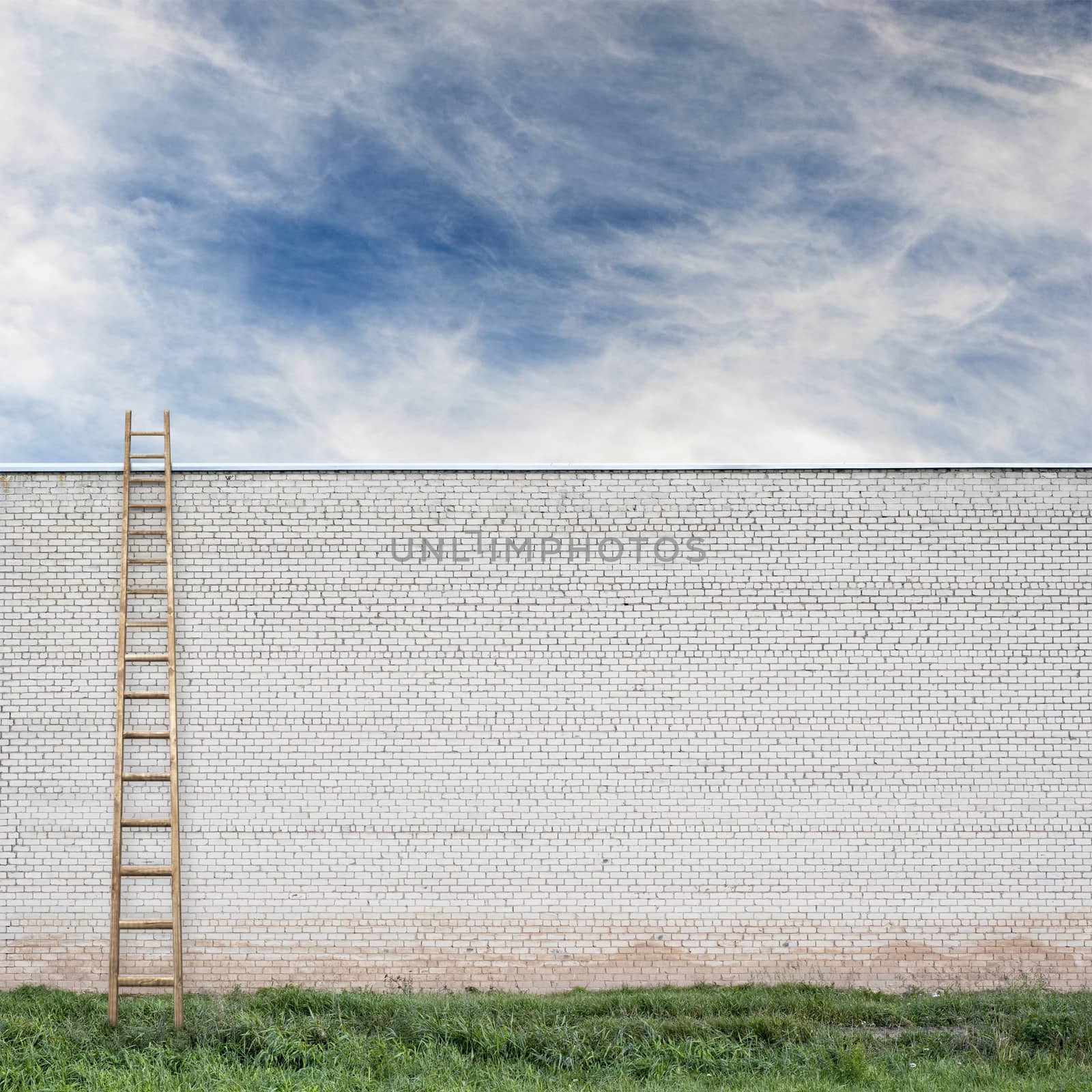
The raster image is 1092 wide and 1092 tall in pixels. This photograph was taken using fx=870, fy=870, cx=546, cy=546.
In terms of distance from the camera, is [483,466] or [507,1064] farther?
[483,466]

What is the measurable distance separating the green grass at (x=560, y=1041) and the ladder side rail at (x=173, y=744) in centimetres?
41

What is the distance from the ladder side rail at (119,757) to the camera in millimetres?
6832

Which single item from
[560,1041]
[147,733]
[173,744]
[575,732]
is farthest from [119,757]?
[560,1041]

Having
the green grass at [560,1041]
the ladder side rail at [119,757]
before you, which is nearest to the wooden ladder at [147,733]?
the ladder side rail at [119,757]

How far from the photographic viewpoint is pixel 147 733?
7.32 metres

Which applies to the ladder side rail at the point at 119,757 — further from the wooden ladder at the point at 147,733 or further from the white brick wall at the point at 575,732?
the white brick wall at the point at 575,732

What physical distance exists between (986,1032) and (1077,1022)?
2.39 feet

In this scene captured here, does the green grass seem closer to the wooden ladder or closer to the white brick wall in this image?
the wooden ladder

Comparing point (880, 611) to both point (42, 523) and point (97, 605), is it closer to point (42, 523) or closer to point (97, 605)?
point (97, 605)

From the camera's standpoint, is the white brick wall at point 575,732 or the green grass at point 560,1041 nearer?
the green grass at point 560,1041

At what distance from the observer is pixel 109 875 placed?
24.9ft

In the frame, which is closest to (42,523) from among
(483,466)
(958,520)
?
(483,466)

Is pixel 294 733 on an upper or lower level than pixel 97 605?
lower

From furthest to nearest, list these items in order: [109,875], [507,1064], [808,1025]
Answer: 1. [109,875]
2. [808,1025]
3. [507,1064]
